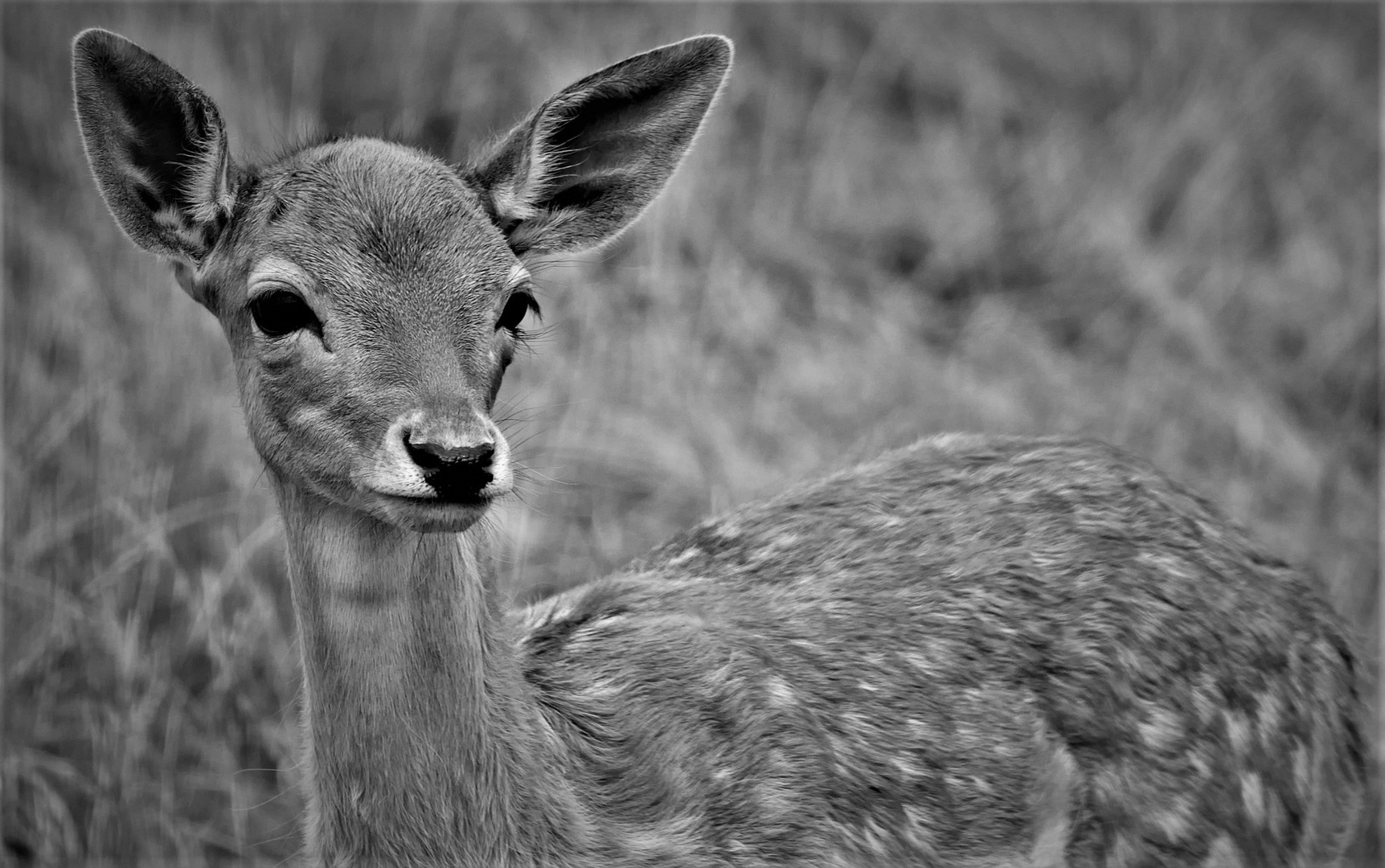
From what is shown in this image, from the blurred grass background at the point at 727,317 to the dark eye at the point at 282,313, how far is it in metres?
1.69

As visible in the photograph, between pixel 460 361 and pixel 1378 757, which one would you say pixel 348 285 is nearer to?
pixel 460 361

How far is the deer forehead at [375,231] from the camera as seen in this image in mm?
3398

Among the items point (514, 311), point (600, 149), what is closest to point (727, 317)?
point (600, 149)

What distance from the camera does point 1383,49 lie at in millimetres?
10727

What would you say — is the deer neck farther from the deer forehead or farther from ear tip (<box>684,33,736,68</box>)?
ear tip (<box>684,33,736,68</box>)

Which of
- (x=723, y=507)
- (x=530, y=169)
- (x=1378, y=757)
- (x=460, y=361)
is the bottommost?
(x=1378, y=757)

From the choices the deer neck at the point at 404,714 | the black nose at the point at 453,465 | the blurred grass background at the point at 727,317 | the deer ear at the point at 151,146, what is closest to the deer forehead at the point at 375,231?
the deer ear at the point at 151,146

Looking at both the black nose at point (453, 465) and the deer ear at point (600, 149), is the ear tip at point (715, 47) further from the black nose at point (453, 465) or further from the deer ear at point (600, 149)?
Result: the black nose at point (453, 465)

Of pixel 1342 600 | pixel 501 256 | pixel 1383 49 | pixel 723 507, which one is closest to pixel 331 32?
pixel 723 507

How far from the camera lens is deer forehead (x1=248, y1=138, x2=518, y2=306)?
3.40 metres

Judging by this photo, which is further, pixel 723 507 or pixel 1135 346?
pixel 1135 346

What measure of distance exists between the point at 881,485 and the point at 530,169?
1261 mm

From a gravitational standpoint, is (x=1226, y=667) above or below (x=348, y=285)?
below

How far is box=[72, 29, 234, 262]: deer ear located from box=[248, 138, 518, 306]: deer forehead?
0.15 metres
